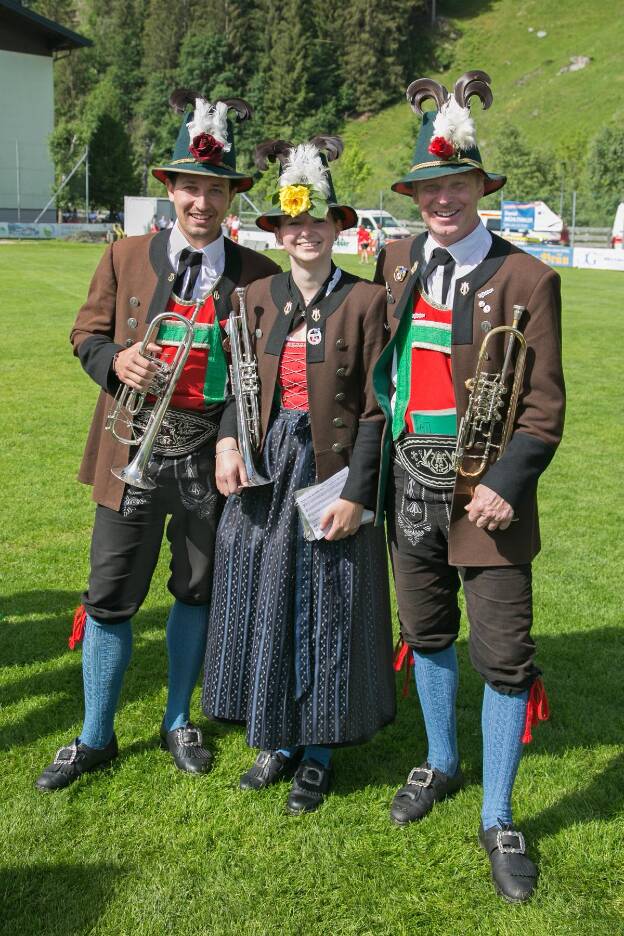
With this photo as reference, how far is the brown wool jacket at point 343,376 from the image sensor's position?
3.61 m

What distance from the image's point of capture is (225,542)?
378cm

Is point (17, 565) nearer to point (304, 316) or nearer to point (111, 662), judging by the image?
point (111, 662)

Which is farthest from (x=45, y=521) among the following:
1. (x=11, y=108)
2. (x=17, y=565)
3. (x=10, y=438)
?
(x=11, y=108)

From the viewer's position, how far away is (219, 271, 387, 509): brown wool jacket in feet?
11.8

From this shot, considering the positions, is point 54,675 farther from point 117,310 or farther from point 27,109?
point 27,109

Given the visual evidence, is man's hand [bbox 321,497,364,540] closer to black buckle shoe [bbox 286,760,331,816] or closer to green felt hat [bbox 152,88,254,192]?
black buckle shoe [bbox 286,760,331,816]

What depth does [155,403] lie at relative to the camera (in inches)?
148

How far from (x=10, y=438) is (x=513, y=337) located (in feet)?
24.3

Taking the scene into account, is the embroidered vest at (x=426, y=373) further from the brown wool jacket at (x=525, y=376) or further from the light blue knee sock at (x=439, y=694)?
the light blue knee sock at (x=439, y=694)

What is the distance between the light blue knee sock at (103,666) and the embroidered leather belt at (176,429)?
758 millimetres

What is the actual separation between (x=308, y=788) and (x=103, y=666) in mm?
985

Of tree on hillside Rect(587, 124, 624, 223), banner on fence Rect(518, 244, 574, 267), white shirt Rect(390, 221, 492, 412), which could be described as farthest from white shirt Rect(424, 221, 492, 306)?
tree on hillside Rect(587, 124, 624, 223)

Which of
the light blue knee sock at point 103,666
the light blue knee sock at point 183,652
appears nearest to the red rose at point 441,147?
the light blue knee sock at point 183,652

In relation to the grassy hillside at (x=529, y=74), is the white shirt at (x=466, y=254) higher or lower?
lower
